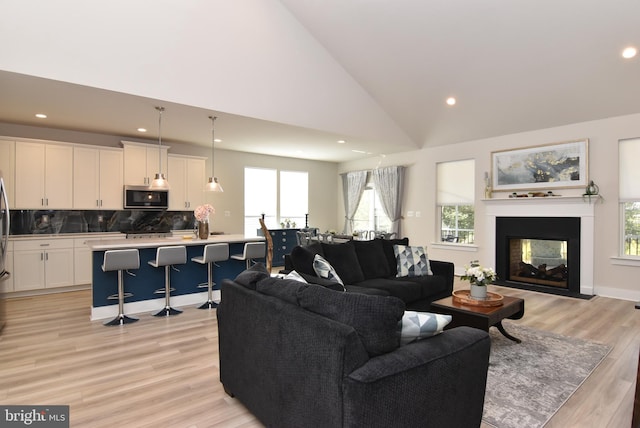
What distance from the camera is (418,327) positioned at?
1811 millimetres

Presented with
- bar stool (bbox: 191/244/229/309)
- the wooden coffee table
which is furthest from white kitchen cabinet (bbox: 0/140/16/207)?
the wooden coffee table

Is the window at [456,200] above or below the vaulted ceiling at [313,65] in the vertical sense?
below

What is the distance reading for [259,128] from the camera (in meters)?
5.87

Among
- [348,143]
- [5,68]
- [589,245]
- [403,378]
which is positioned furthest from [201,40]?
[589,245]

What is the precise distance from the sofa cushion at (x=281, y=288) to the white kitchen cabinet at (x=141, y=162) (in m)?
5.22

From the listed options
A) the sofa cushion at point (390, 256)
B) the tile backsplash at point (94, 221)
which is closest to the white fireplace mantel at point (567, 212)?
the sofa cushion at point (390, 256)

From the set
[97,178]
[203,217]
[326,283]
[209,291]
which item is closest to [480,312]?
[326,283]

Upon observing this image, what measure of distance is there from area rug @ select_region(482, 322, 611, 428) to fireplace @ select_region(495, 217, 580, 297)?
249cm

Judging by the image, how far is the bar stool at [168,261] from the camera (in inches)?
180

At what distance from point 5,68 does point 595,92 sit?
722 centimetres

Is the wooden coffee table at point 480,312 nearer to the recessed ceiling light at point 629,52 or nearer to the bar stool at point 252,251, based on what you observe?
the bar stool at point 252,251

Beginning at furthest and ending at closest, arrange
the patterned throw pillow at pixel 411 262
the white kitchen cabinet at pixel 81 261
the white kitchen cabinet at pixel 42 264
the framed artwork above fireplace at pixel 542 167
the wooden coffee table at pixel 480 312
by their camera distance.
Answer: the white kitchen cabinet at pixel 81 261 → the framed artwork above fireplace at pixel 542 167 → the white kitchen cabinet at pixel 42 264 → the patterned throw pillow at pixel 411 262 → the wooden coffee table at pixel 480 312

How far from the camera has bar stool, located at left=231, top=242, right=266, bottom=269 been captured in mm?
5234

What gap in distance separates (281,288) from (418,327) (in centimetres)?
81
